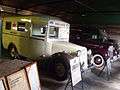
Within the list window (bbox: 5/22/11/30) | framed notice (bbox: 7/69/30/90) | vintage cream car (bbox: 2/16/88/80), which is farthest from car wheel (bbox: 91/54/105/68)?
framed notice (bbox: 7/69/30/90)

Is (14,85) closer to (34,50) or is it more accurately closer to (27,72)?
(27,72)

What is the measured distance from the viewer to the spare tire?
656 centimetres

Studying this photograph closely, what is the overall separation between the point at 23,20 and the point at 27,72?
484 cm

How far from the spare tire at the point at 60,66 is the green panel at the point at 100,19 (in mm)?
6003

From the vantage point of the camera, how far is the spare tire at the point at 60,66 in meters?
6.56

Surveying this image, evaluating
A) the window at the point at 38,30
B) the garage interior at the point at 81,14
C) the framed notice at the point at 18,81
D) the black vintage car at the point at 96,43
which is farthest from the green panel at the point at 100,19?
the framed notice at the point at 18,81

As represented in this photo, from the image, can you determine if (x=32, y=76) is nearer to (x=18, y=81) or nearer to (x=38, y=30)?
(x=18, y=81)

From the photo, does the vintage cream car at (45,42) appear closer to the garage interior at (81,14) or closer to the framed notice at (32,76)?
the garage interior at (81,14)

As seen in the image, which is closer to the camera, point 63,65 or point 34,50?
point 63,65

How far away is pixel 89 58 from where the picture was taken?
25.6 ft

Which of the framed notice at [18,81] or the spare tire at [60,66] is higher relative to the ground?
the framed notice at [18,81]

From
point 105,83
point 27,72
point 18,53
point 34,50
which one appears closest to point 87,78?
point 105,83

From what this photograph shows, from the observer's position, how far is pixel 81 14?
12367mm

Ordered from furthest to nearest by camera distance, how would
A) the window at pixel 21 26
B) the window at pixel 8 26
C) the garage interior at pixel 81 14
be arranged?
the window at pixel 8 26 < the window at pixel 21 26 < the garage interior at pixel 81 14
